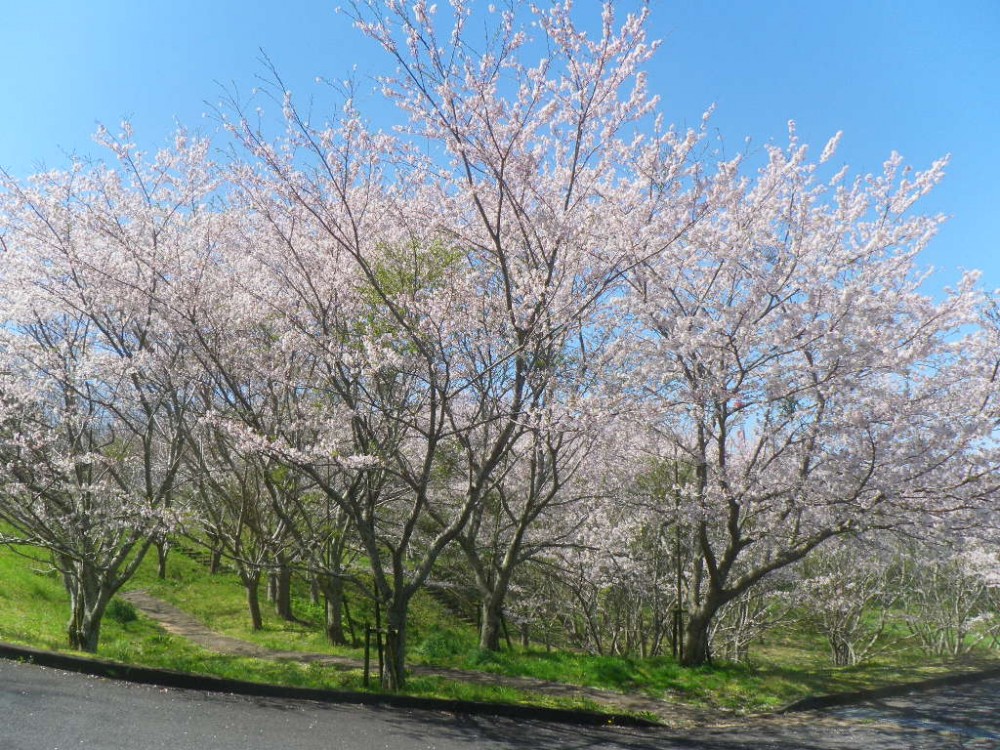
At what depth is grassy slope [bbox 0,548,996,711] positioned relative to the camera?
8836 millimetres

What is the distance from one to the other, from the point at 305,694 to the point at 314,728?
128 cm

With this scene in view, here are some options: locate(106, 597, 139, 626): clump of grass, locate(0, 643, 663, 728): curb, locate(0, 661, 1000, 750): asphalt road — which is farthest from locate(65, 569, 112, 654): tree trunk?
locate(106, 597, 139, 626): clump of grass

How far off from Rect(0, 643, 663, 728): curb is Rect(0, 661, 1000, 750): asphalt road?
0.20 metres

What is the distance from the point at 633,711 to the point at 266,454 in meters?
5.27

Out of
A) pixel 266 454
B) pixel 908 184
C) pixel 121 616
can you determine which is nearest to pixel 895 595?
pixel 908 184

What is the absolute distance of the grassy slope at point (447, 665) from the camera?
8.84m

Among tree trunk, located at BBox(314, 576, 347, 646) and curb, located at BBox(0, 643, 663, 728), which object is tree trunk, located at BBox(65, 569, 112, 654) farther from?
tree trunk, located at BBox(314, 576, 347, 646)

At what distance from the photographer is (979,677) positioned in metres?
11.6

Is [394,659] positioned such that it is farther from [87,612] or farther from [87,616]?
[87,612]

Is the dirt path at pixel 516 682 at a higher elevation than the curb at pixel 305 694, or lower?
lower

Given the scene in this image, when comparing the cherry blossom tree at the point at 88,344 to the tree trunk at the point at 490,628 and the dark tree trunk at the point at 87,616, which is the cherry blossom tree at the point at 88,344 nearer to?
the dark tree trunk at the point at 87,616

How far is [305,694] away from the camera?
7.96 m

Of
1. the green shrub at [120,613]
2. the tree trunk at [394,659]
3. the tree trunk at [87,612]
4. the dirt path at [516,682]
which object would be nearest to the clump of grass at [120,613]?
the green shrub at [120,613]

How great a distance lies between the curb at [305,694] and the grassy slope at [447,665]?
10.8 inches
